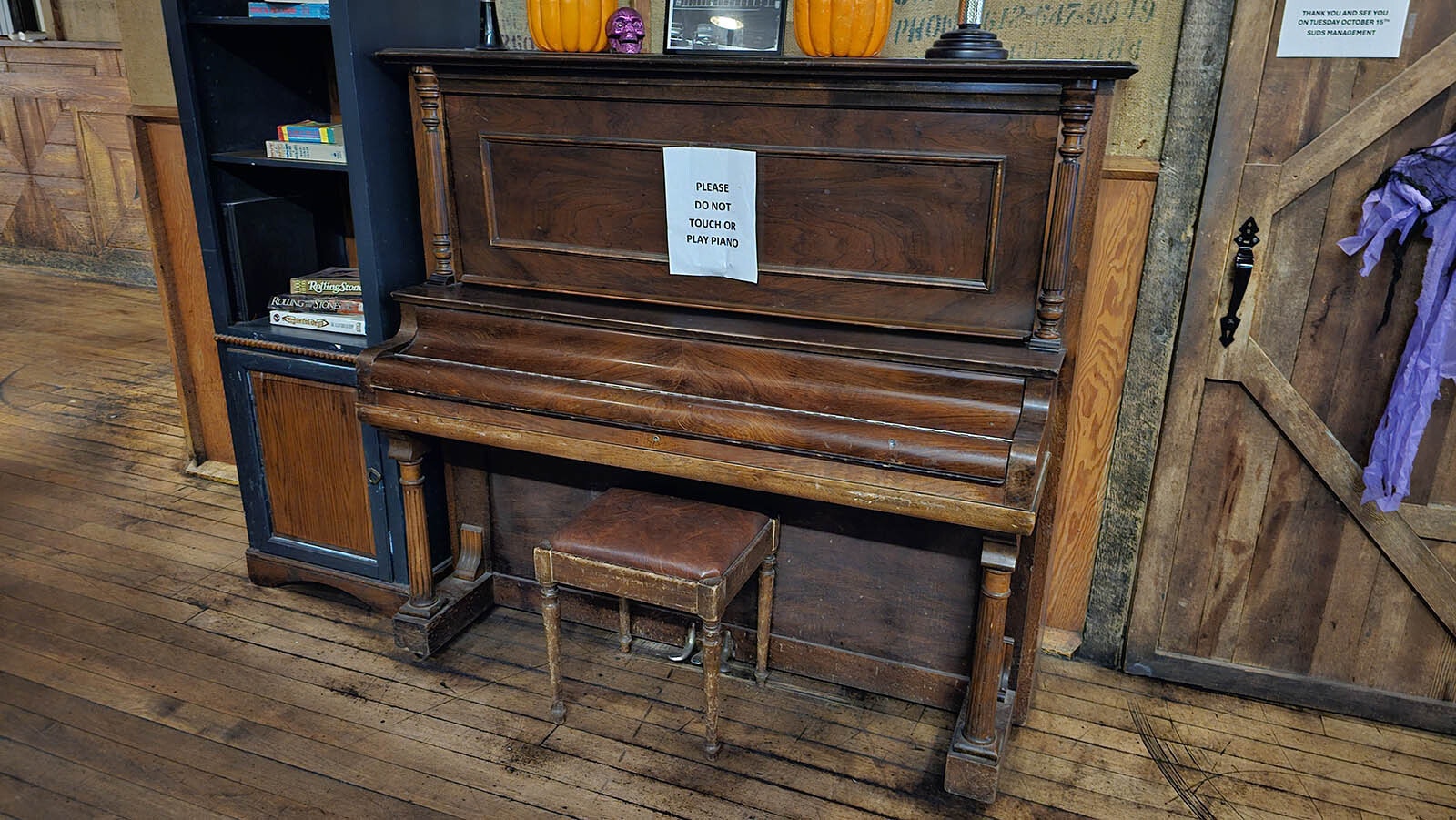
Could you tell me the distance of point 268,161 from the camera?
2619 millimetres

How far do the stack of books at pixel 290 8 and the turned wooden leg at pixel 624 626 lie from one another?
1.64 meters

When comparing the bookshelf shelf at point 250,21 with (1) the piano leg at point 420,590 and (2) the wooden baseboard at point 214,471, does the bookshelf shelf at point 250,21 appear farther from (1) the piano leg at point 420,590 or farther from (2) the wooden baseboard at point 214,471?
(2) the wooden baseboard at point 214,471

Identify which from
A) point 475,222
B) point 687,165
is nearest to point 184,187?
point 475,222

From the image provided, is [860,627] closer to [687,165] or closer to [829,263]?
[829,263]

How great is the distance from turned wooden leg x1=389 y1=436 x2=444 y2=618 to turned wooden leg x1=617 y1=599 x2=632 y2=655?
1.58ft

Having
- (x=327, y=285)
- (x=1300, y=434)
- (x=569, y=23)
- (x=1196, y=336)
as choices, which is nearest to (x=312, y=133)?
(x=327, y=285)

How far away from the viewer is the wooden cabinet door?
212cm

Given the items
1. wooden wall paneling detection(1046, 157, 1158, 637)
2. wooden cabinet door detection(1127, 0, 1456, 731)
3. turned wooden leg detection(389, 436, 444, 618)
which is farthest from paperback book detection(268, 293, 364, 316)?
wooden cabinet door detection(1127, 0, 1456, 731)

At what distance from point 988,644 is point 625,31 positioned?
1.58 metres

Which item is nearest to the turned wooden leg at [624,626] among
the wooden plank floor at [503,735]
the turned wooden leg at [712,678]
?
the wooden plank floor at [503,735]

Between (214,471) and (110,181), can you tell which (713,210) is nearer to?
(214,471)

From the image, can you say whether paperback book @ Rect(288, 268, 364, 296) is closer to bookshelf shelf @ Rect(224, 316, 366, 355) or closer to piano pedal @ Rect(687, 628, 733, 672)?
bookshelf shelf @ Rect(224, 316, 366, 355)

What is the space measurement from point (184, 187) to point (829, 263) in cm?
236

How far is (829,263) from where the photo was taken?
7.07ft
